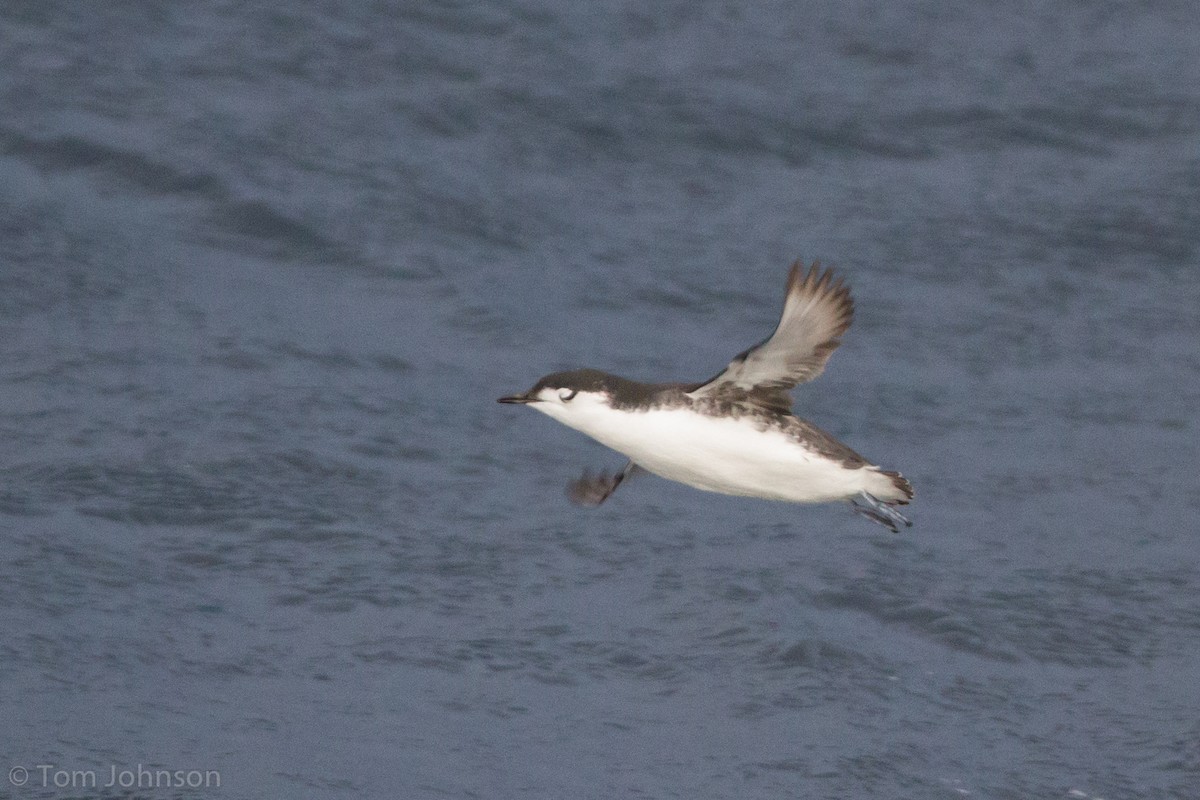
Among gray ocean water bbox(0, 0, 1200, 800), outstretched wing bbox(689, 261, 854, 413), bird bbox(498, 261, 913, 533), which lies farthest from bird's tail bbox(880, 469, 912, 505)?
gray ocean water bbox(0, 0, 1200, 800)

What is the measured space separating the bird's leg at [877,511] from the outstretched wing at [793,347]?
737 mm

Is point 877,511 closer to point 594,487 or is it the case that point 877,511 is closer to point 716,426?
point 594,487

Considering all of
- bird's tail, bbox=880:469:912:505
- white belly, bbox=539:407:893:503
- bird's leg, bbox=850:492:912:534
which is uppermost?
bird's leg, bbox=850:492:912:534

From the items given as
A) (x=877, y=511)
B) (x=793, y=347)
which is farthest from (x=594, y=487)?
(x=793, y=347)

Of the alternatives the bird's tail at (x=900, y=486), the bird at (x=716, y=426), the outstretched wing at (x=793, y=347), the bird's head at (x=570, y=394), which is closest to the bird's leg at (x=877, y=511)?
the bird's tail at (x=900, y=486)

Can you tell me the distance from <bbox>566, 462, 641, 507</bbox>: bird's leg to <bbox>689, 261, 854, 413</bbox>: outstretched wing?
1.39 metres

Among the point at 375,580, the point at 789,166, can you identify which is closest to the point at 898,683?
the point at 375,580

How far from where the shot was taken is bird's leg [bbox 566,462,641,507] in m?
8.40

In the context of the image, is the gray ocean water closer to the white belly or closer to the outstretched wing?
the white belly

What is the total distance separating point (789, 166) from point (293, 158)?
3296 millimetres

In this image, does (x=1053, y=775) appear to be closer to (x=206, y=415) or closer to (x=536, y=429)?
(x=536, y=429)

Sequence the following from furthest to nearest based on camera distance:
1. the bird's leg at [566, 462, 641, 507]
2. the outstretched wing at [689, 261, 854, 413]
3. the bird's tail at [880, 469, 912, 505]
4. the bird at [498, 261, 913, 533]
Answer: the bird's leg at [566, 462, 641, 507], the bird's tail at [880, 469, 912, 505], the bird at [498, 261, 913, 533], the outstretched wing at [689, 261, 854, 413]

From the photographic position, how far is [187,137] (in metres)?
13.1

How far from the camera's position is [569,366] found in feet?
36.9
